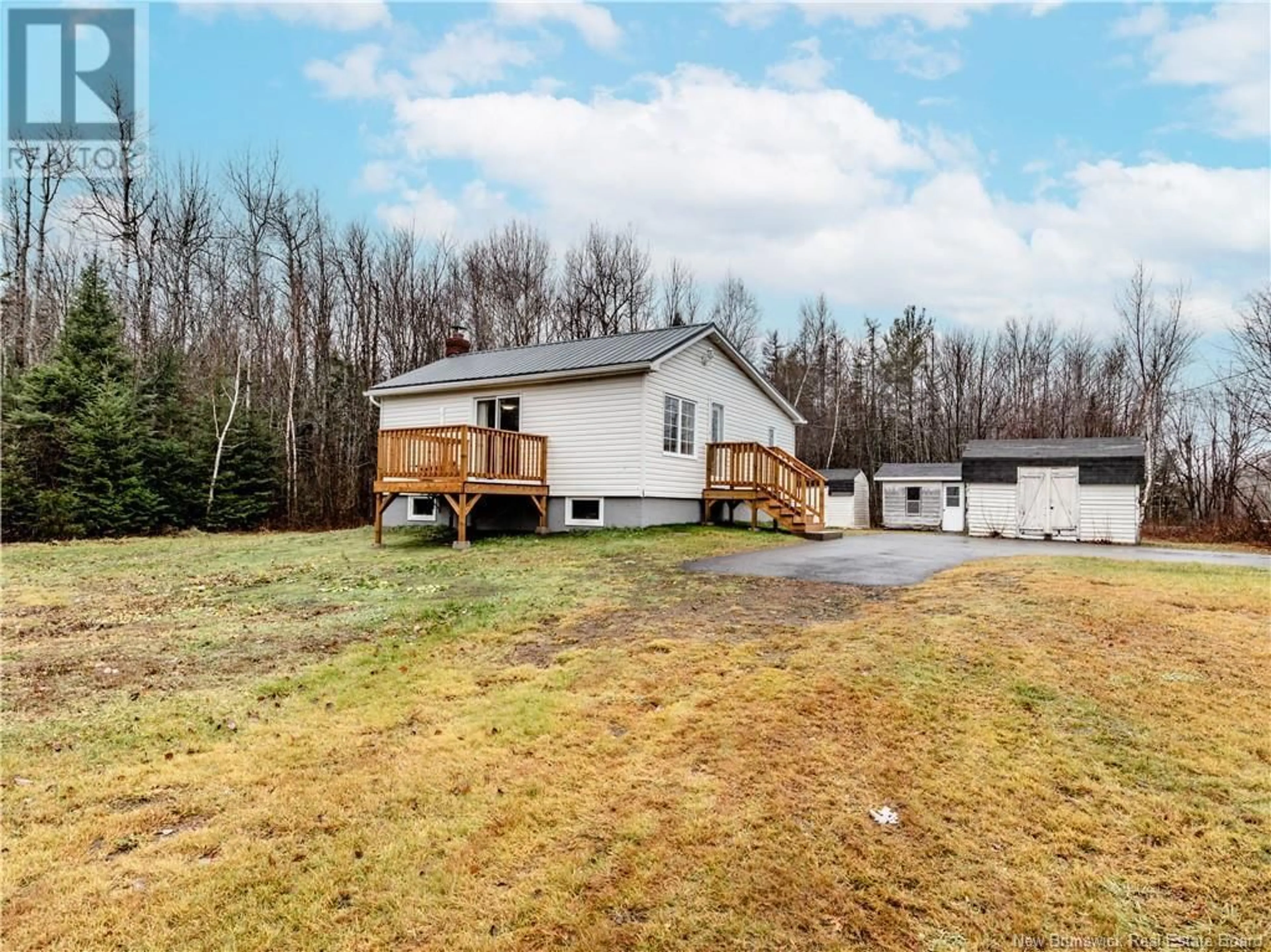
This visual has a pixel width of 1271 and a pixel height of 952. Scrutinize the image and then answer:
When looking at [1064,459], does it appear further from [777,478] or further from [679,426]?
[679,426]

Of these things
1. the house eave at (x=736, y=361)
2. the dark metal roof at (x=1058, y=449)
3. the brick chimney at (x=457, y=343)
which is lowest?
the dark metal roof at (x=1058, y=449)

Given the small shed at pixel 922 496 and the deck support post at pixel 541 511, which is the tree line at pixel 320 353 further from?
the deck support post at pixel 541 511

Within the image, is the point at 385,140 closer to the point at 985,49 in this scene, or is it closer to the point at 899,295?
the point at 985,49

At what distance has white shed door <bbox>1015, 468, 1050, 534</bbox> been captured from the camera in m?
21.0

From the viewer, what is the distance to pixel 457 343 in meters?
21.3

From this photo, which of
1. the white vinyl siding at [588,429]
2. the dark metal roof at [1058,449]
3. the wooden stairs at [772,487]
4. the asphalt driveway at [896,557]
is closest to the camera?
the asphalt driveway at [896,557]

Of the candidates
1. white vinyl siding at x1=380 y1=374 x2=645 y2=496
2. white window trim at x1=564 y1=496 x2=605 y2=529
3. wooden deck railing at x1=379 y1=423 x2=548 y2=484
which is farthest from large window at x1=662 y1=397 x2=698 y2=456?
wooden deck railing at x1=379 y1=423 x2=548 y2=484

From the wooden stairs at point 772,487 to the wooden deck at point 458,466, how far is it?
4.53 metres

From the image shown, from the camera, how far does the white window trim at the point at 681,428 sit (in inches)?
590

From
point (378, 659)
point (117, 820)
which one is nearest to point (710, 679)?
point (378, 659)

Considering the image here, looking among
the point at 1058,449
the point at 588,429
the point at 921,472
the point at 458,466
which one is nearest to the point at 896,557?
the point at 588,429

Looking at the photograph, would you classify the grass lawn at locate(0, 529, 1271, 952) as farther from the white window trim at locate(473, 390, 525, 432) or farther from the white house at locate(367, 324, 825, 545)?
the white window trim at locate(473, 390, 525, 432)

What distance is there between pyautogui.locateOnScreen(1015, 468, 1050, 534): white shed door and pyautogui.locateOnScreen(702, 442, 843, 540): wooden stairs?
942cm

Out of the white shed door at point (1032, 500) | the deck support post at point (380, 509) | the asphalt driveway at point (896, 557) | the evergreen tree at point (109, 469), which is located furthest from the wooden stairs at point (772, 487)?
the evergreen tree at point (109, 469)
